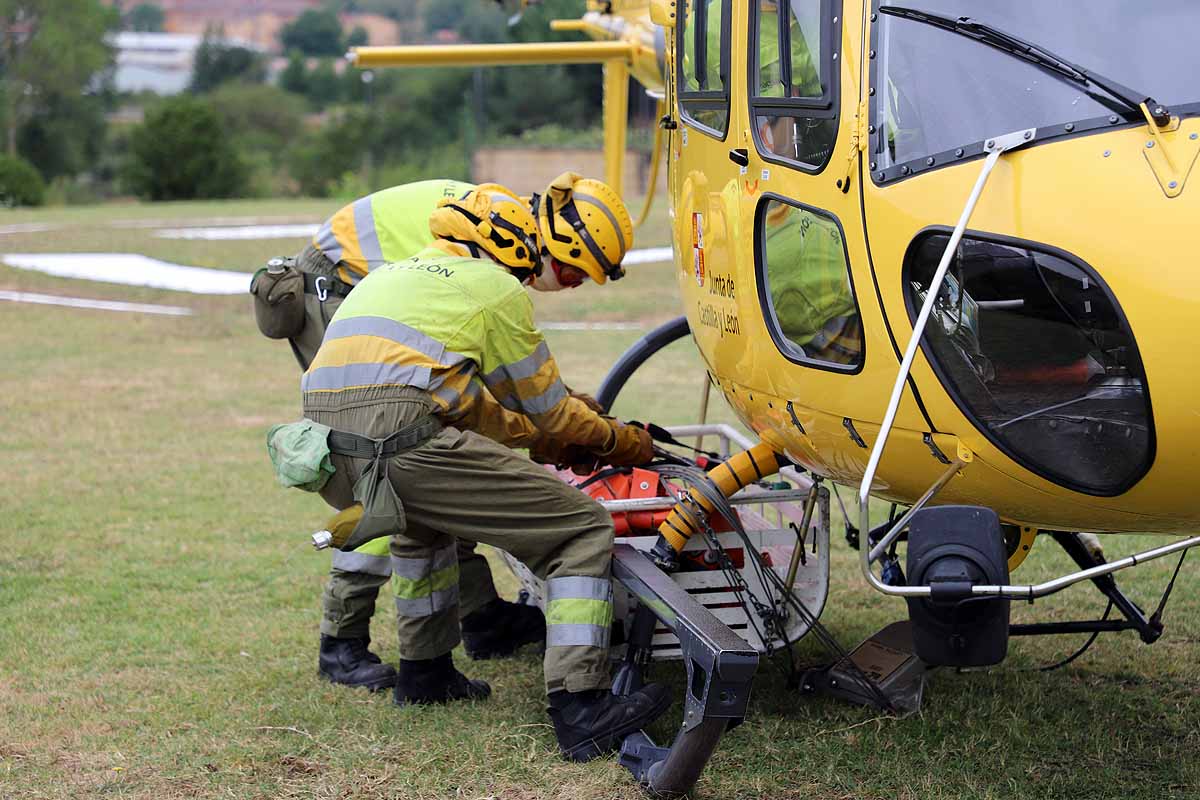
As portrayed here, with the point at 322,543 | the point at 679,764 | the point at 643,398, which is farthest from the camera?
the point at 643,398

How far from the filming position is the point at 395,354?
4.18m

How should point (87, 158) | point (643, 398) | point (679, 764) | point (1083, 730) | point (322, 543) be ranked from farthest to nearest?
point (87, 158)
point (643, 398)
point (1083, 730)
point (322, 543)
point (679, 764)

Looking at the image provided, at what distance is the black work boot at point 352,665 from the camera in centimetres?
495

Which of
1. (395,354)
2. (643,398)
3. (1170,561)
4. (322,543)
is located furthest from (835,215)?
(643,398)

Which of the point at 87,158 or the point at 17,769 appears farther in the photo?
the point at 87,158

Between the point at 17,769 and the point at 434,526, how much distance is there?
4.70 ft

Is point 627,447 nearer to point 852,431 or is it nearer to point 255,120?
point 852,431

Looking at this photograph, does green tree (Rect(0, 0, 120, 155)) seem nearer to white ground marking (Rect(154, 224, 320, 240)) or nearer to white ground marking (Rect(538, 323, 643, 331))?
white ground marking (Rect(154, 224, 320, 240))

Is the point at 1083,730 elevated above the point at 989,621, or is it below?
below

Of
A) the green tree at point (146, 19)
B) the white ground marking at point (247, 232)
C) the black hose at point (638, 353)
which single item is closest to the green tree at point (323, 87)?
the white ground marking at point (247, 232)

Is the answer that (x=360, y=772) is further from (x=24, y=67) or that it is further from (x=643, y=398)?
(x=24, y=67)

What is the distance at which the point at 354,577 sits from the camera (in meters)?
5.01

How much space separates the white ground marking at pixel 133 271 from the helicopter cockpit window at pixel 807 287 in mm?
14164

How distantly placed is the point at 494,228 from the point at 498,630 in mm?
1655
